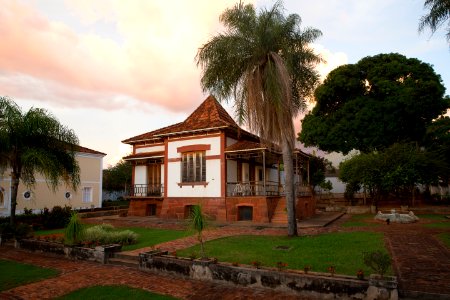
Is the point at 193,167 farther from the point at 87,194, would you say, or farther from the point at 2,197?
the point at 2,197

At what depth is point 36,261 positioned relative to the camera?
1181cm

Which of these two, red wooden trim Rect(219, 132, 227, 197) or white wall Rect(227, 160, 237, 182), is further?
white wall Rect(227, 160, 237, 182)

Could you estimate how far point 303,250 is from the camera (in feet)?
36.6

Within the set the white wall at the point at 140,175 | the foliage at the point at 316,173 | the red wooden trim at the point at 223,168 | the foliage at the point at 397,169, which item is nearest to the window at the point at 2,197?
the white wall at the point at 140,175

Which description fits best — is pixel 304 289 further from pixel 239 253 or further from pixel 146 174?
pixel 146 174

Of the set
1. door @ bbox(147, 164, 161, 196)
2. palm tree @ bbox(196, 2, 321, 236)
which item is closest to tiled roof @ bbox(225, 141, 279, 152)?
palm tree @ bbox(196, 2, 321, 236)

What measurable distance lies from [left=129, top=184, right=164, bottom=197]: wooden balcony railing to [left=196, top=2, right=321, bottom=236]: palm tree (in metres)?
12.5

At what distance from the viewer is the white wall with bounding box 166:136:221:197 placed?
21469 mm

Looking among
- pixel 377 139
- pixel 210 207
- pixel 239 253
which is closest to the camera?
pixel 239 253

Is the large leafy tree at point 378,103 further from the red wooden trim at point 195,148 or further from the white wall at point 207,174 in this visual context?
the red wooden trim at point 195,148

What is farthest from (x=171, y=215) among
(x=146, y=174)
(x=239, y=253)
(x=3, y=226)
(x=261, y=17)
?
(x=261, y=17)

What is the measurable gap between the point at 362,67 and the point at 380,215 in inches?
678

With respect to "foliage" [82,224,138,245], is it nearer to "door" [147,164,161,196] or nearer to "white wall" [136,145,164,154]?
"door" [147,164,161,196]

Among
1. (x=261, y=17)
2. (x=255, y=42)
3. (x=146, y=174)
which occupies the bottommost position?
(x=146, y=174)
